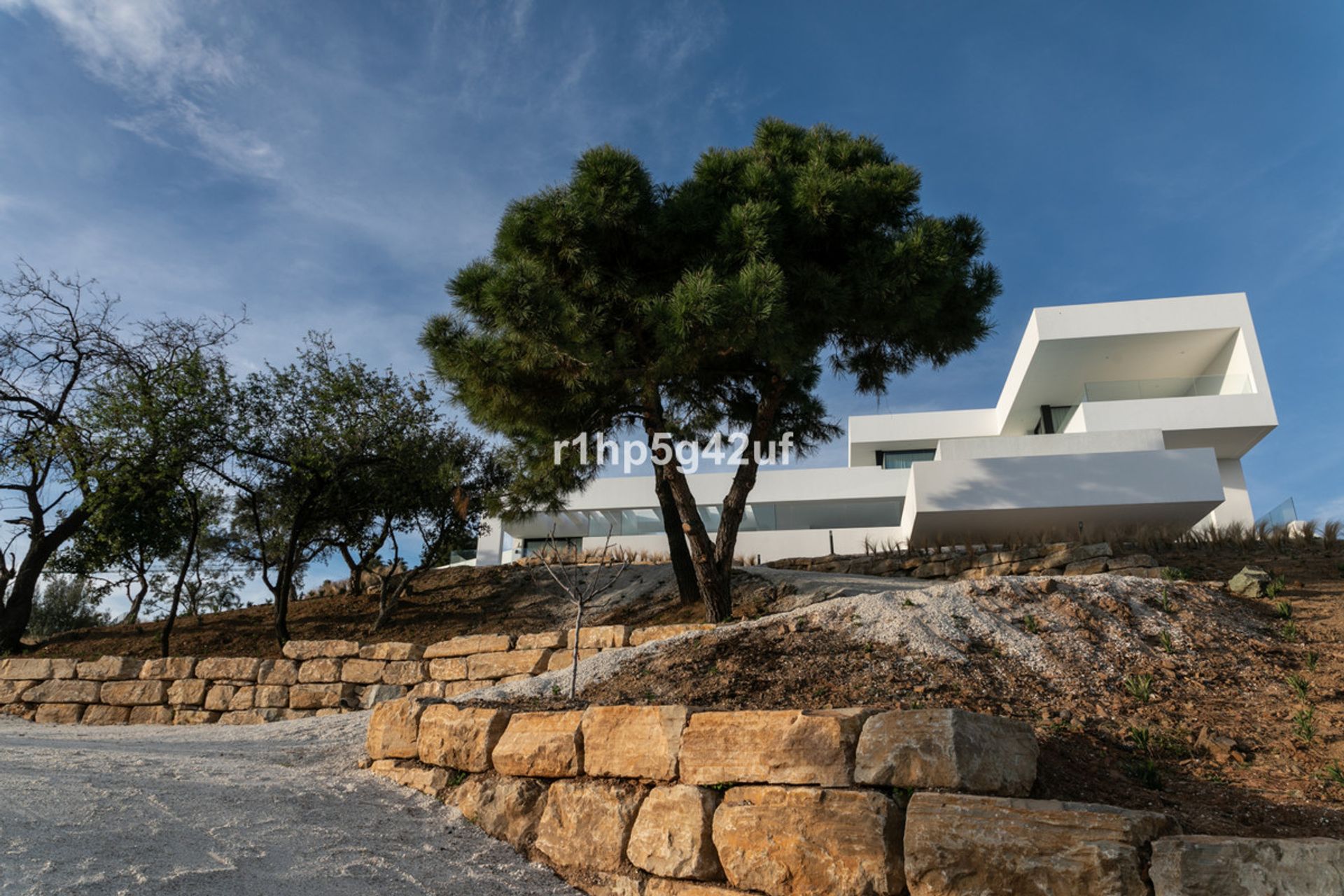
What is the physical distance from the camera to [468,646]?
946 centimetres

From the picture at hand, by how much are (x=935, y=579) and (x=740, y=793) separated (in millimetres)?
8723

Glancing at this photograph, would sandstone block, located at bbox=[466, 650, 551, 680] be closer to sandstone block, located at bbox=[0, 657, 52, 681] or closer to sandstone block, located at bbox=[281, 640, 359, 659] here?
sandstone block, located at bbox=[281, 640, 359, 659]

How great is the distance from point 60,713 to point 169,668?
170 centimetres

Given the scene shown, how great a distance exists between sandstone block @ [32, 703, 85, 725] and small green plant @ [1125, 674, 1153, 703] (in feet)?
40.8

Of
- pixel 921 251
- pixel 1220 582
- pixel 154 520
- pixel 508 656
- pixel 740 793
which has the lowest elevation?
pixel 740 793

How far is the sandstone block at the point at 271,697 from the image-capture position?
33.2 feet

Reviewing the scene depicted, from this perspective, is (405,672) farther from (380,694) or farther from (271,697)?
(271,697)

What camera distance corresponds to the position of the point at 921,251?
879 centimetres

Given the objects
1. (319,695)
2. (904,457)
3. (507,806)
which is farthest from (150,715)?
(904,457)

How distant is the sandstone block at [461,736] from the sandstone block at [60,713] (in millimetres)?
8527

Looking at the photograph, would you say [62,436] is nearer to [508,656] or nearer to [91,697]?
[91,697]

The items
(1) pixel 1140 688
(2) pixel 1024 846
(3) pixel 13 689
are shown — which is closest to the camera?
(2) pixel 1024 846

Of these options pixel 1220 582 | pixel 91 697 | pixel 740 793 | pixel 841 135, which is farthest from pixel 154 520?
pixel 1220 582

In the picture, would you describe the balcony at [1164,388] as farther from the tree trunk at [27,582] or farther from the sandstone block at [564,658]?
the tree trunk at [27,582]
